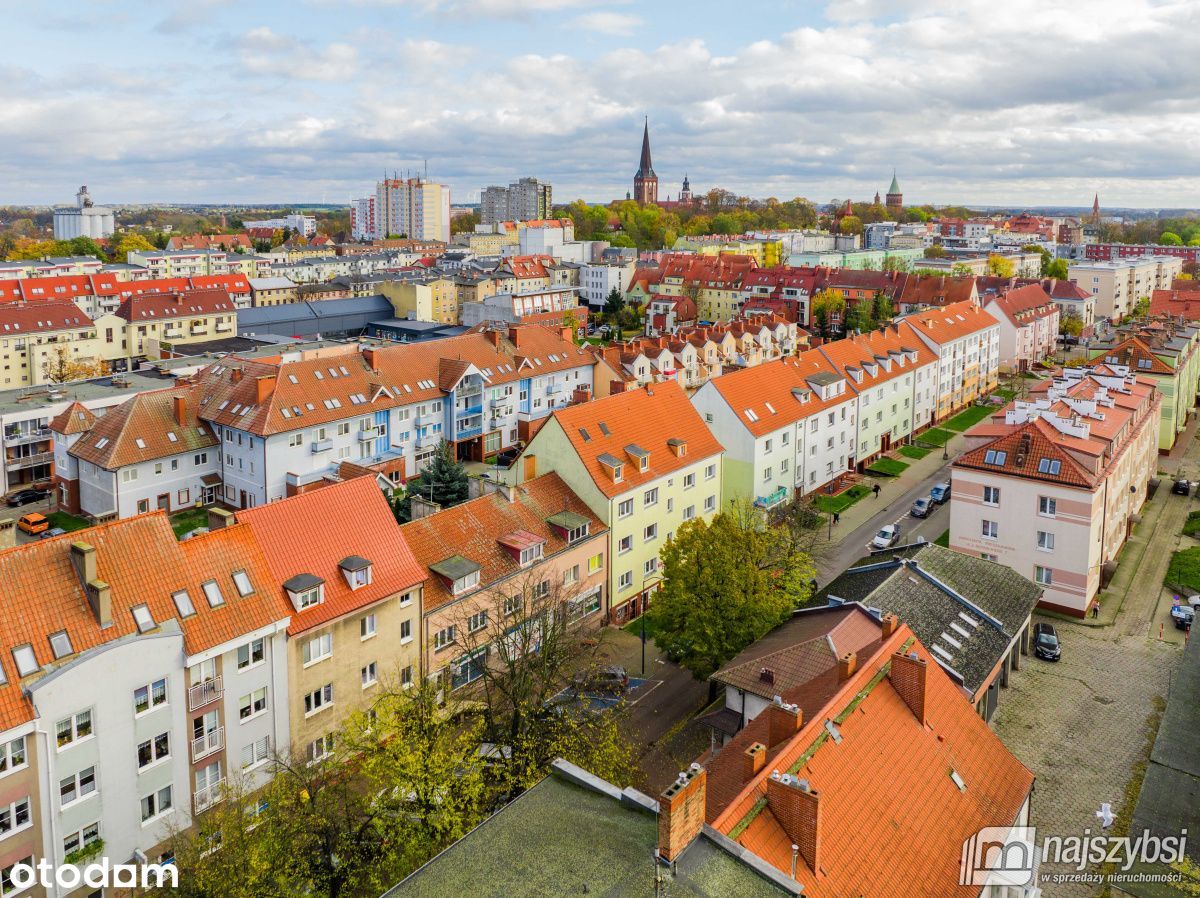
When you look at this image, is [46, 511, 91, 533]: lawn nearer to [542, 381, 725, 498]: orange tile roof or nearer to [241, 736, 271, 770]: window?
[542, 381, 725, 498]: orange tile roof

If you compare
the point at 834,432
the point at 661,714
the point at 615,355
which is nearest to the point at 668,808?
the point at 661,714

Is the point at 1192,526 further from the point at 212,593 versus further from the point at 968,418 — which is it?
the point at 212,593

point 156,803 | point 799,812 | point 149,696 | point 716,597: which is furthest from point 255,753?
point 799,812

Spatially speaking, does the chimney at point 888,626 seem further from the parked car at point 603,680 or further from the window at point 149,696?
the window at point 149,696

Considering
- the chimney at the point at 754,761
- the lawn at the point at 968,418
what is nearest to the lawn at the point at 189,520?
the chimney at the point at 754,761

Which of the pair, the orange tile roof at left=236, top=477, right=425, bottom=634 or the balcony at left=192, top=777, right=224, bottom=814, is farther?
the orange tile roof at left=236, top=477, right=425, bottom=634

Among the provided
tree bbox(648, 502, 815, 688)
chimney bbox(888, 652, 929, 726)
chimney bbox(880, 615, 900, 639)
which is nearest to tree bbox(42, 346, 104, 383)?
tree bbox(648, 502, 815, 688)
